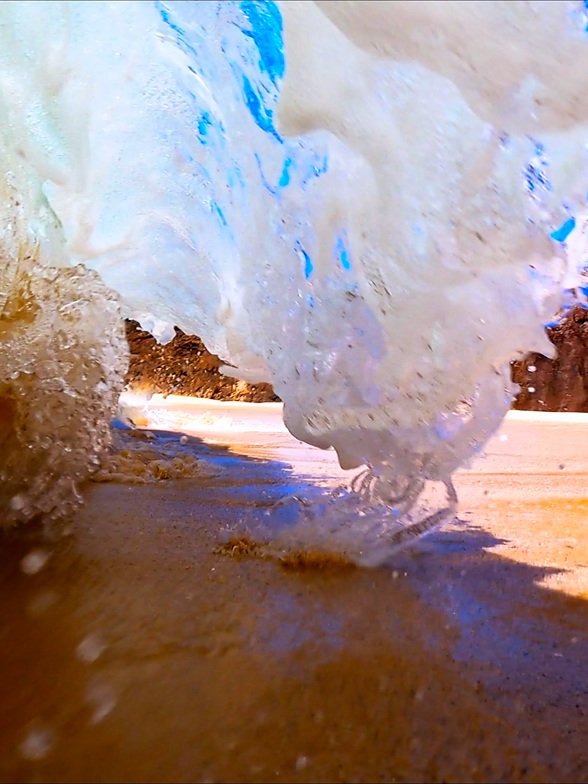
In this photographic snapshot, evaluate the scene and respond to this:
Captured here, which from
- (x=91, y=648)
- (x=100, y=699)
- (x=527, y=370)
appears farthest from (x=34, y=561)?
(x=527, y=370)

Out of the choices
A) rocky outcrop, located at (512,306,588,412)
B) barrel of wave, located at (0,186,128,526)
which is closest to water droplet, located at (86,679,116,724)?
barrel of wave, located at (0,186,128,526)

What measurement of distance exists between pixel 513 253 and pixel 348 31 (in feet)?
1.96

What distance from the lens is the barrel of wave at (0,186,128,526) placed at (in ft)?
5.08

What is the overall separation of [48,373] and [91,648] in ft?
2.65

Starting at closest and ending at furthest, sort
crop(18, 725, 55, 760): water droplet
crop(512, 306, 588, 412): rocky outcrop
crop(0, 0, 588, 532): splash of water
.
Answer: crop(18, 725, 55, 760): water droplet, crop(0, 0, 588, 532): splash of water, crop(512, 306, 588, 412): rocky outcrop

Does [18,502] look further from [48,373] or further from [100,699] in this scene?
[100,699]

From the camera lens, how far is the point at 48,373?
5.23 feet

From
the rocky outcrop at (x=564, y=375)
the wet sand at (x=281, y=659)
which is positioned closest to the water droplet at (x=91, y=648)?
the wet sand at (x=281, y=659)

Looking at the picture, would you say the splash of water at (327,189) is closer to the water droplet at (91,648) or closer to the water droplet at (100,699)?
the water droplet at (91,648)

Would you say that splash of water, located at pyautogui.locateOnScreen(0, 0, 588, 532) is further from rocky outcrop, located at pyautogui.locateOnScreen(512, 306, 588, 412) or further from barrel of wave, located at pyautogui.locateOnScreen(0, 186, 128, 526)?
rocky outcrop, located at pyautogui.locateOnScreen(512, 306, 588, 412)

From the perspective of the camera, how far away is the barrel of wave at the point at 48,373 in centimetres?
155

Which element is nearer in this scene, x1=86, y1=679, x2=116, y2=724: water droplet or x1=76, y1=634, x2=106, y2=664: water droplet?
x1=86, y1=679, x2=116, y2=724: water droplet

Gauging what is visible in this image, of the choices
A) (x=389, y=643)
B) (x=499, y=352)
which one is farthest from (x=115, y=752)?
(x=499, y=352)

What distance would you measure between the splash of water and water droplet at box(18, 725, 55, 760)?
2.81ft
